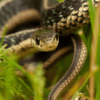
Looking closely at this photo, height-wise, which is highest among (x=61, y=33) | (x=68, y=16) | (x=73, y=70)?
(x=68, y=16)

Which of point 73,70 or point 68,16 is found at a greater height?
point 68,16

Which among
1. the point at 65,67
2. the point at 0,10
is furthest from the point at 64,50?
the point at 0,10

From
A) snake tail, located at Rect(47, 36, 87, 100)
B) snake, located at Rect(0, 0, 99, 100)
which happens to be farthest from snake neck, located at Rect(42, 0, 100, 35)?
snake tail, located at Rect(47, 36, 87, 100)

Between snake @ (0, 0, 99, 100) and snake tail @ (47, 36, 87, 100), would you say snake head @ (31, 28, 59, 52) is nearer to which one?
snake @ (0, 0, 99, 100)

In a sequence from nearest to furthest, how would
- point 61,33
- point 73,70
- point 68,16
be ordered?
point 73,70, point 68,16, point 61,33

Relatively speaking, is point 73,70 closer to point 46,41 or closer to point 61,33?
point 46,41

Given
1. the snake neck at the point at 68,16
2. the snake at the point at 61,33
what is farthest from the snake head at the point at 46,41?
the snake neck at the point at 68,16

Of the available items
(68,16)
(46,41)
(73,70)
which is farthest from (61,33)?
(73,70)

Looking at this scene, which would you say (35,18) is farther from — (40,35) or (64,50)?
(40,35)

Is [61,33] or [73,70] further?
[61,33]
